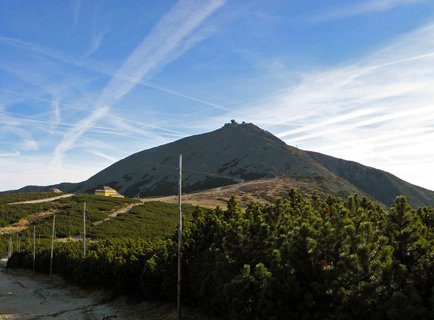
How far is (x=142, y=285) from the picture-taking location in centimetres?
2581

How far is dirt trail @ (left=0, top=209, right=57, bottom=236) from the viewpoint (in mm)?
74688

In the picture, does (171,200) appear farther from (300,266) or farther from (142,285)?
(300,266)

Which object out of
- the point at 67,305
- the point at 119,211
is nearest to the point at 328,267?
the point at 67,305

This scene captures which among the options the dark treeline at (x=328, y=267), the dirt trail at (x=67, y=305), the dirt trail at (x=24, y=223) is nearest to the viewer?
the dark treeline at (x=328, y=267)

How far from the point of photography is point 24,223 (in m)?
78.6

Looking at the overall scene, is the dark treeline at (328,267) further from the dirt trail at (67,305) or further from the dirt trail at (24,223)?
the dirt trail at (24,223)

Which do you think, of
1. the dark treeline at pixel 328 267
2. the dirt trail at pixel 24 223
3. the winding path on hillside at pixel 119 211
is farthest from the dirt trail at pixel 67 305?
the winding path on hillside at pixel 119 211

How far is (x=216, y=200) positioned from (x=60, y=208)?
117 feet

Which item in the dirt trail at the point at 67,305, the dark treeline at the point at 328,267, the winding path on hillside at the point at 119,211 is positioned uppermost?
the winding path on hillside at the point at 119,211

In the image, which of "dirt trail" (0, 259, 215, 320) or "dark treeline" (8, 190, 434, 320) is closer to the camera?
"dark treeline" (8, 190, 434, 320)

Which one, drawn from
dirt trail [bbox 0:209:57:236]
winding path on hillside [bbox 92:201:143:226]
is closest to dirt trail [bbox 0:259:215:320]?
dirt trail [bbox 0:209:57:236]

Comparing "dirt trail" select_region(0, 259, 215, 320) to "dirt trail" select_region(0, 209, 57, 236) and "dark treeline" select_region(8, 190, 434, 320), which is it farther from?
"dirt trail" select_region(0, 209, 57, 236)

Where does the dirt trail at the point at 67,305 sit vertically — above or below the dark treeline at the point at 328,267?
below

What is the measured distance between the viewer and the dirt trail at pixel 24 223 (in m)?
74.7
